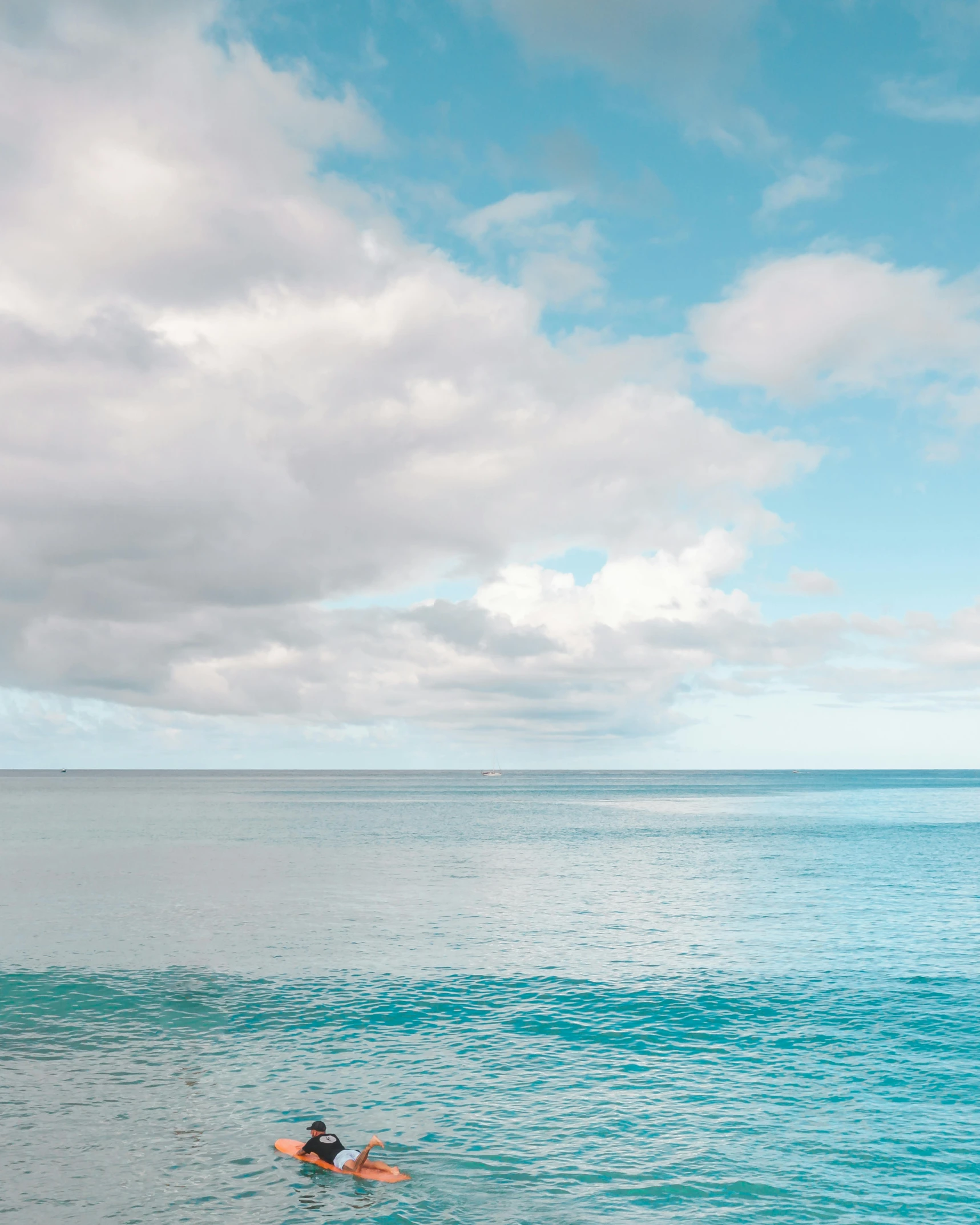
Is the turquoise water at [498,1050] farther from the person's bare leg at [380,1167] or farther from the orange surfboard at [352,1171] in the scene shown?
the person's bare leg at [380,1167]

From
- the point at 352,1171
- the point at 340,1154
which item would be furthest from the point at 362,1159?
the point at 340,1154

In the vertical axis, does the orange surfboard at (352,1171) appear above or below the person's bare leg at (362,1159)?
below

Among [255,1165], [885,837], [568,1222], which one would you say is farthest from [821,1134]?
[885,837]

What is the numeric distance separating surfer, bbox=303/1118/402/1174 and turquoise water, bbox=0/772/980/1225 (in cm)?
58

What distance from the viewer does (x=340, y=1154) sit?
3036 cm

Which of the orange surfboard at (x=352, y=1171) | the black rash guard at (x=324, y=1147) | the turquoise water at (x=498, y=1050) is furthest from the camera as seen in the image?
the black rash guard at (x=324, y=1147)

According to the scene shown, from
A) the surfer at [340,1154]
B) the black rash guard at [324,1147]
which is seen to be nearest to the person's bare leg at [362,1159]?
the surfer at [340,1154]

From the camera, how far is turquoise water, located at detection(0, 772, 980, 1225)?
2941 centimetres

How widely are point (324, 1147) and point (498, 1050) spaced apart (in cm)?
1343

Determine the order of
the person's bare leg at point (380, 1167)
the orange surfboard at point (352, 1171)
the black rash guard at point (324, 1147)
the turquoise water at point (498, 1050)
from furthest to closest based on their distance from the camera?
the black rash guard at point (324, 1147) < the person's bare leg at point (380, 1167) < the orange surfboard at point (352, 1171) < the turquoise water at point (498, 1050)

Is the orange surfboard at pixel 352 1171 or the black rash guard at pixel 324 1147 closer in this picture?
the orange surfboard at pixel 352 1171

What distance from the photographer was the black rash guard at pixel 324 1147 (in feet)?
100

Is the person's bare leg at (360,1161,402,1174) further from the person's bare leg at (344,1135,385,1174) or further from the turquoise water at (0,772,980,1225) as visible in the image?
the turquoise water at (0,772,980,1225)

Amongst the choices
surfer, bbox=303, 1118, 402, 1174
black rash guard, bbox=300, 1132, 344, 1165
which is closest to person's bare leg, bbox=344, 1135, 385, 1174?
surfer, bbox=303, 1118, 402, 1174
